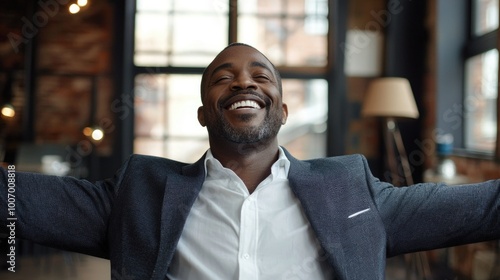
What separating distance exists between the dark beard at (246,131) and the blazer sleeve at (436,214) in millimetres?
310

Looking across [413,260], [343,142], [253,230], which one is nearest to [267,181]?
[253,230]

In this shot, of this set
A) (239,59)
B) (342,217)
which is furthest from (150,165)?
(342,217)

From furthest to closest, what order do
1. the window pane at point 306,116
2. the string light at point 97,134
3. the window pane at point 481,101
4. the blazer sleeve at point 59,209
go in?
1. the window pane at point 306,116
2. the string light at point 97,134
3. the window pane at point 481,101
4. the blazer sleeve at point 59,209

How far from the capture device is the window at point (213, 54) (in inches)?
247

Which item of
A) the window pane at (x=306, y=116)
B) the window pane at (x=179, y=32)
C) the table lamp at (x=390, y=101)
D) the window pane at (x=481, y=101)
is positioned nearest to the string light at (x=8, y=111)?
the window pane at (x=179, y=32)

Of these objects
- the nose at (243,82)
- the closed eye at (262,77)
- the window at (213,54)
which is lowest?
the nose at (243,82)

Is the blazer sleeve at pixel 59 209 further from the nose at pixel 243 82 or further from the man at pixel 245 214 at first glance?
the nose at pixel 243 82

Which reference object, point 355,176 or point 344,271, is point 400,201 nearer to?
point 355,176

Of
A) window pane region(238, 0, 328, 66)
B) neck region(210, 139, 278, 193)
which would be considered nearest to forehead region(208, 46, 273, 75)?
neck region(210, 139, 278, 193)

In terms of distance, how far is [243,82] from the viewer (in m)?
1.73

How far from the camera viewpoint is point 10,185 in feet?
4.84

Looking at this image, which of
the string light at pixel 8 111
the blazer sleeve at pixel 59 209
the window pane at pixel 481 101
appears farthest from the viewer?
the string light at pixel 8 111

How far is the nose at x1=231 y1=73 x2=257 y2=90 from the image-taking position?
1724mm

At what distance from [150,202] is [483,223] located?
867 millimetres
